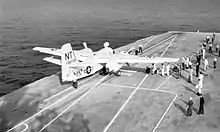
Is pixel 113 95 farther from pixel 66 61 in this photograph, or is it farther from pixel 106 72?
pixel 106 72

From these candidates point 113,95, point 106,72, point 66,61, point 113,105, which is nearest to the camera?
point 113,105

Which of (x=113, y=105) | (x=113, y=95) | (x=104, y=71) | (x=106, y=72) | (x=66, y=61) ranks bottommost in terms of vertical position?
(x=113, y=105)

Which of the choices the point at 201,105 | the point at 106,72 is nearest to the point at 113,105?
the point at 201,105

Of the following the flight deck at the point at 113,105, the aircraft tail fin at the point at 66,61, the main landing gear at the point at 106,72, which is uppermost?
the aircraft tail fin at the point at 66,61

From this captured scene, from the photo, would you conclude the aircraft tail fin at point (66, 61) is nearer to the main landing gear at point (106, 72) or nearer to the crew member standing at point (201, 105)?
the main landing gear at point (106, 72)

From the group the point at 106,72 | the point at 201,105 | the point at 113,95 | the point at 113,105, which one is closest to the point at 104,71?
the point at 106,72

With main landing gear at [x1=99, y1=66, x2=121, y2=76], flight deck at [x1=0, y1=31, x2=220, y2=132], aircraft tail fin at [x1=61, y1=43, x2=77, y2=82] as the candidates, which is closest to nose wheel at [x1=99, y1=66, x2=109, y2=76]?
main landing gear at [x1=99, y1=66, x2=121, y2=76]

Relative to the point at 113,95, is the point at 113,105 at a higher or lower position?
lower

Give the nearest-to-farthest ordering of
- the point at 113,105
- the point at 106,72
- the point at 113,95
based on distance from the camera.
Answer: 1. the point at 113,105
2. the point at 113,95
3. the point at 106,72

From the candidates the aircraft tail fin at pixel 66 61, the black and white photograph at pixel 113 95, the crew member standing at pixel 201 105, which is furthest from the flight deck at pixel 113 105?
the aircraft tail fin at pixel 66 61

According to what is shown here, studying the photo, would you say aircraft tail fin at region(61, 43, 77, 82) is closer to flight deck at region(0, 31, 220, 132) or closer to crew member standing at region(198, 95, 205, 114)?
flight deck at region(0, 31, 220, 132)

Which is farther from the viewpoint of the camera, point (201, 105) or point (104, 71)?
point (104, 71)

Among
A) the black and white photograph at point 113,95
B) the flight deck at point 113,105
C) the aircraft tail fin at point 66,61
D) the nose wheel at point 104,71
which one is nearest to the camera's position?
the flight deck at point 113,105

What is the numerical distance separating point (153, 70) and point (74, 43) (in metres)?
45.7
